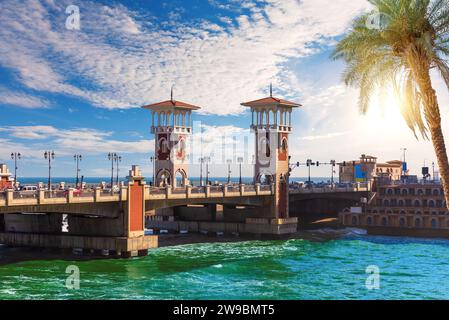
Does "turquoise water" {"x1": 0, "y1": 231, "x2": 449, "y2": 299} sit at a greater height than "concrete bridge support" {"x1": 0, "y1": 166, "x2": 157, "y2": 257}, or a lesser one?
lesser

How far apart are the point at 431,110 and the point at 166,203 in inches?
2017

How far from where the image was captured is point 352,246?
79375 mm

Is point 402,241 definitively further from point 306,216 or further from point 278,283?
point 278,283

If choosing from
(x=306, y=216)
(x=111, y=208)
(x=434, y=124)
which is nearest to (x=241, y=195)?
(x=111, y=208)

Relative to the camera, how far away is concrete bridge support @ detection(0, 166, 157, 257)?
61.3 m

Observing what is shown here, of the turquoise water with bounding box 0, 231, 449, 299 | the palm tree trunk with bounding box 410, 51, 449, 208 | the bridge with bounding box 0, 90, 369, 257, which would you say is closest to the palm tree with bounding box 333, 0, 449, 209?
the palm tree trunk with bounding box 410, 51, 449, 208

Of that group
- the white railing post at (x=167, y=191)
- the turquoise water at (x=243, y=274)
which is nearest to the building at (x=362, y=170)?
the turquoise water at (x=243, y=274)

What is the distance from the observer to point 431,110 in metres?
20.9

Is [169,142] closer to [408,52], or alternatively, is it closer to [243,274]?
[243,274]

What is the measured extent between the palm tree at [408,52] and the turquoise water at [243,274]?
24.4 m

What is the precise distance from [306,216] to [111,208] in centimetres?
5647

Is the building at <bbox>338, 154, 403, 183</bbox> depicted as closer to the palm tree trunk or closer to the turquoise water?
the turquoise water

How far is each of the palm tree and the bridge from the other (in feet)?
123

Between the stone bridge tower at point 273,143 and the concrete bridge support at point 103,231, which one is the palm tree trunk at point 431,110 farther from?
the stone bridge tower at point 273,143
